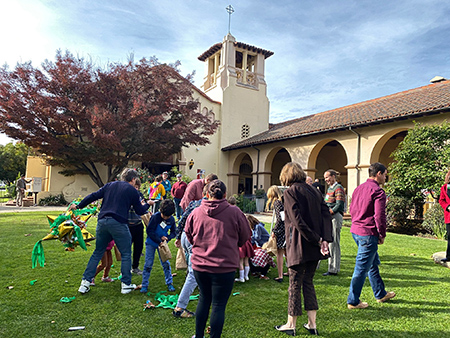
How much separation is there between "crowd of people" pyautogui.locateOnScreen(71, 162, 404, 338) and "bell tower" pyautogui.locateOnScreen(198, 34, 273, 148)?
18.0m

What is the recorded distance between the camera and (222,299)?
8.87 feet

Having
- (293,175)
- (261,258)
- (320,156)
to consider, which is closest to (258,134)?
(320,156)

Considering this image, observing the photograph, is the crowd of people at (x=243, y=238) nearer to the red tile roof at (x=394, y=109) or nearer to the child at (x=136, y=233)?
the child at (x=136, y=233)

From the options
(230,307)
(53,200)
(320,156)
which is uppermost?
(320,156)

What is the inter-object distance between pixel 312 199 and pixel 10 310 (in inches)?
146

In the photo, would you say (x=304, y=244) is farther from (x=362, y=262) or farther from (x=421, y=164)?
(x=421, y=164)

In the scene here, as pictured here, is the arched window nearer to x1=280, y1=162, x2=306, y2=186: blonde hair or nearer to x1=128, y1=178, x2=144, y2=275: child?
x1=128, y1=178, x2=144, y2=275: child

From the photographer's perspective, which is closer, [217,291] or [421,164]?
[217,291]

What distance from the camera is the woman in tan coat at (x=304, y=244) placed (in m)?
3.18

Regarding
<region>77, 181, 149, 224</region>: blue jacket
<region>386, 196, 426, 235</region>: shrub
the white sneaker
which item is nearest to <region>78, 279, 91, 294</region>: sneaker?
the white sneaker

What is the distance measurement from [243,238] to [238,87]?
70.1 feet

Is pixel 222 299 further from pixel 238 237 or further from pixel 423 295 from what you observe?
pixel 423 295

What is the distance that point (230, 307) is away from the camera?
391 cm

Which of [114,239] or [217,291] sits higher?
[114,239]
